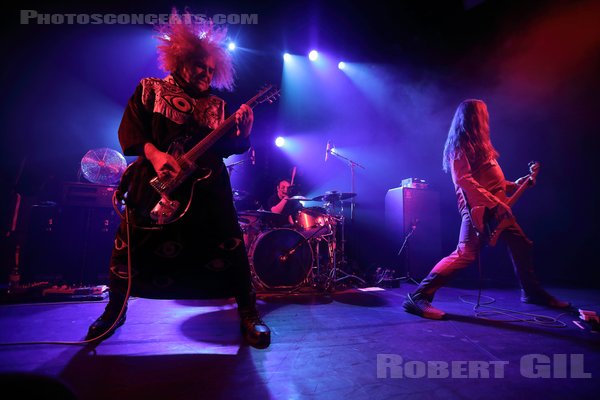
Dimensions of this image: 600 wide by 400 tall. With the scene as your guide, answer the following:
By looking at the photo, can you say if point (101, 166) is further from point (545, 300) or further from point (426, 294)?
point (545, 300)

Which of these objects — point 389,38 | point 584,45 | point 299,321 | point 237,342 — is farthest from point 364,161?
point 237,342

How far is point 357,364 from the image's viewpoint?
63.2 inches

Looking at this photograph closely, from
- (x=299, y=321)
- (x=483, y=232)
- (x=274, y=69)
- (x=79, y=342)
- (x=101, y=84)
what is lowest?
(x=299, y=321)

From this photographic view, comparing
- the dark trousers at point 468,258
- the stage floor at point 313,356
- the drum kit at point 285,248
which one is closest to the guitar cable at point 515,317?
the stage floor at point 313,356

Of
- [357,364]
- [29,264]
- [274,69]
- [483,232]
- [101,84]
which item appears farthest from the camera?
[274,69]

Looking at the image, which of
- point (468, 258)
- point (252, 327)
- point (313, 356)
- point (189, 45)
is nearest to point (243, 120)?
point (189, 45)

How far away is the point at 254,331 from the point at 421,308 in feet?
5.80

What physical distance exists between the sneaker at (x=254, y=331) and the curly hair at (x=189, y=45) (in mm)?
2010

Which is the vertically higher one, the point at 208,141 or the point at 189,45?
the point at 189,45

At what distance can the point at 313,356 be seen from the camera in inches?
67.9

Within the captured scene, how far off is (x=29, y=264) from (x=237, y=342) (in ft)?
17.4

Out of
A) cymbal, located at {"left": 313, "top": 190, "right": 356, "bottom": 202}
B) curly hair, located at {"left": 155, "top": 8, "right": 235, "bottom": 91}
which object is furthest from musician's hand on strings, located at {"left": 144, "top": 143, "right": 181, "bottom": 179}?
cymbal, located at {"left": 313, "top": 190, "right": 356, "bottom": 202}

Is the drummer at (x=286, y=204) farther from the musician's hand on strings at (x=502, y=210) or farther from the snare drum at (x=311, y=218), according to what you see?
the musician's hand on strings at (x=502, y=210)

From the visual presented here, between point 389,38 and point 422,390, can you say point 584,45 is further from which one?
point 422,390
